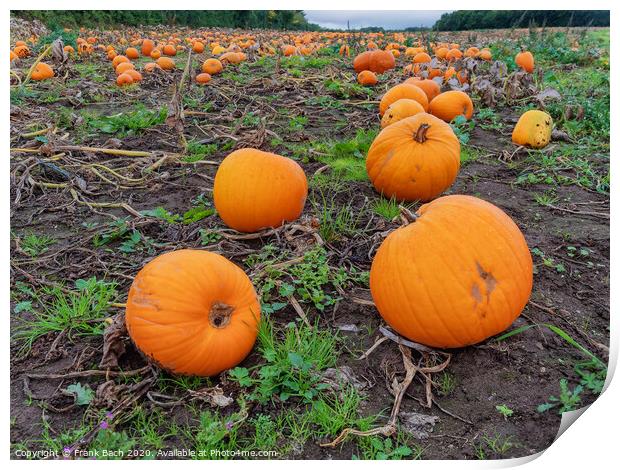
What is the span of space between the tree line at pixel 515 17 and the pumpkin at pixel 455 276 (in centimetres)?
95

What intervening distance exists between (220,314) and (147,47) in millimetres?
8240

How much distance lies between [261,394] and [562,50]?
843 centimetres

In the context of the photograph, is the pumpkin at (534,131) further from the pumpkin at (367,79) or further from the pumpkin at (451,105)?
the pumpkin at (367,79)

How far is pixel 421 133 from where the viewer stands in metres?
3.11

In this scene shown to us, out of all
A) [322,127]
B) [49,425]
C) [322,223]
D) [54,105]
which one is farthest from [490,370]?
[54,105]

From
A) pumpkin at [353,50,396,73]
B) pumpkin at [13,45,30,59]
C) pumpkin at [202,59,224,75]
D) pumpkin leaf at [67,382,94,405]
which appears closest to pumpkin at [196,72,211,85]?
pumpkin at [202,59,224,75]

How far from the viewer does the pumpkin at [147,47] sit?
342 inches

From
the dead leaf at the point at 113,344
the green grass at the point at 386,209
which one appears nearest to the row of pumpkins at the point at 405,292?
the dead leaf at the point at 113,344

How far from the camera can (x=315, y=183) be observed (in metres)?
3.64

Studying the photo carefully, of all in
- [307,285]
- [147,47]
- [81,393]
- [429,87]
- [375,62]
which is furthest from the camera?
[147,47]

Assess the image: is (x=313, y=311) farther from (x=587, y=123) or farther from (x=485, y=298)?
(x=587, y=123)

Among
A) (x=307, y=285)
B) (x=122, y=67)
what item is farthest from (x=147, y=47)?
(x=307, y=285)

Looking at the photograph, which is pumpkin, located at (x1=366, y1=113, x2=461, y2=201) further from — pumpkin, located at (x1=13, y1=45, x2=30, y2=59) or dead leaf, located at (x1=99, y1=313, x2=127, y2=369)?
pumpkin, located at (x1=13, y1=45, x2=30, y2=59)

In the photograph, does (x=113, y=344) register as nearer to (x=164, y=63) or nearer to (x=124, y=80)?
(x=124, y=80)
